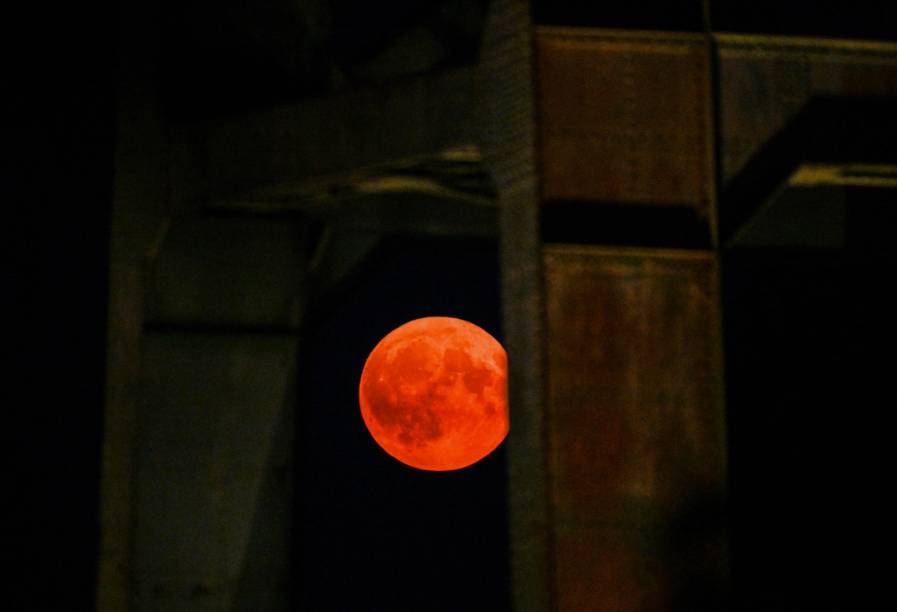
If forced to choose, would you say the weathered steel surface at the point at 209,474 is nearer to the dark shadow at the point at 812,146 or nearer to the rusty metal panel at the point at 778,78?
the dark shadow at the point at 812,146

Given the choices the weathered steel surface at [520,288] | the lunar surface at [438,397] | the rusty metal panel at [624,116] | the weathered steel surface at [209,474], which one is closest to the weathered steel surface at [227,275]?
the weathered steel surface at [209,474]

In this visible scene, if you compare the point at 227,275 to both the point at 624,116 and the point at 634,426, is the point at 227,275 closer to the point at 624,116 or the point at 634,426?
the point at 624,116

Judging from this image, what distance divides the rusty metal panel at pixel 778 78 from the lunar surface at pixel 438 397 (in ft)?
7.81

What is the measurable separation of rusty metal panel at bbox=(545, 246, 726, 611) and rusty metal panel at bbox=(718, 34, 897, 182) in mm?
992

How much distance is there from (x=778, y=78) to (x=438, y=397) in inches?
132

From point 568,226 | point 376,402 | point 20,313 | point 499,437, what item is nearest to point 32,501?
point 20,313

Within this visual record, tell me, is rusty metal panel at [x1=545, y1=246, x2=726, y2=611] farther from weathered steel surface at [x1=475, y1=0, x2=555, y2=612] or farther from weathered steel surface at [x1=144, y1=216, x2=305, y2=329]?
weathered steel surface at [x1=144, y1=216, x2=305, y2=329]

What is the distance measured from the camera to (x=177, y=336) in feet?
35.9

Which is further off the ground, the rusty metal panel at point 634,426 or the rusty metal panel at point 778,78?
the rusty metal panel at point 778,78

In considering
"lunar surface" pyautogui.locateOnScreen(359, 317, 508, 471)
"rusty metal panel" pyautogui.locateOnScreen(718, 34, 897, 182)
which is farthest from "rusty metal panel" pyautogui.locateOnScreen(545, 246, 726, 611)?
"lunar surface" pyautogui.locateOnScreen(359, 317, 508, 471)

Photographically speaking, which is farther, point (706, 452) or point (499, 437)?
point (499, 437)

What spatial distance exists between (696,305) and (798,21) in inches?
86.5

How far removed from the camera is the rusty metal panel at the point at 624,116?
7.35 m

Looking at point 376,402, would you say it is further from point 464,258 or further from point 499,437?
point 464,258
